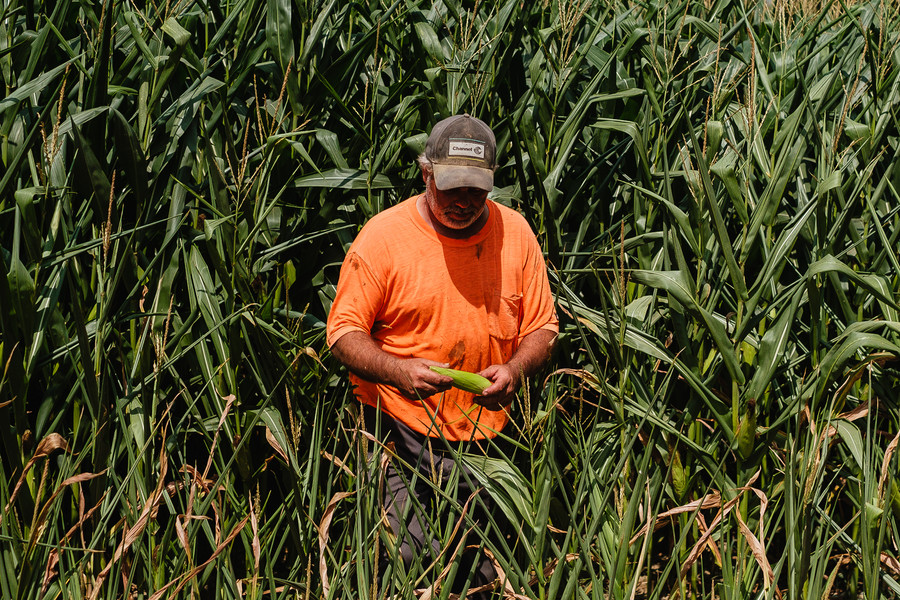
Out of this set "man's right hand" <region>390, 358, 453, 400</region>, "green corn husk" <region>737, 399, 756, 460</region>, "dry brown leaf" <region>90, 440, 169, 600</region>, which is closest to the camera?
"dry brown leaf" <region>90, 440, 169, 600</region>

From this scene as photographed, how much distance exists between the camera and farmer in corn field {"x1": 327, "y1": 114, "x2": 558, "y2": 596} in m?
2.41

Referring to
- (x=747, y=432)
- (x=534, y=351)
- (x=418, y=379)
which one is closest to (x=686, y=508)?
(x=747, y=432)

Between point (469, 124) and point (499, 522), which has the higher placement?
point (469, 124)

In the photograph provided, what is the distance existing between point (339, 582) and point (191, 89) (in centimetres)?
162

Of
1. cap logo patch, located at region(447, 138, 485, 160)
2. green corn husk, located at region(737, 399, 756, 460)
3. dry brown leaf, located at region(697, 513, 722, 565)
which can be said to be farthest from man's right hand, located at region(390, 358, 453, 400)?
green corn husk, located at region(737, 399, 756, 460)

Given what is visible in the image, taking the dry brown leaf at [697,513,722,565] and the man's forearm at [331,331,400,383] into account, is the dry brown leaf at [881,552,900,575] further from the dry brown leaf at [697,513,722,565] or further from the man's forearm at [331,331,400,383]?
the man's forearm at [331,331,400,383]

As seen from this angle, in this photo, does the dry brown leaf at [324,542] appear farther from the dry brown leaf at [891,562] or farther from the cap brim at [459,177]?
the dry brown leaf at [891,562]

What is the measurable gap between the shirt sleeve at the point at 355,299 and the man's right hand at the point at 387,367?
37 mm

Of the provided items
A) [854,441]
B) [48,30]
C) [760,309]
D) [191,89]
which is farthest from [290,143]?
[854,441]

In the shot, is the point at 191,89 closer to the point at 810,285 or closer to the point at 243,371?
the point at 243,371

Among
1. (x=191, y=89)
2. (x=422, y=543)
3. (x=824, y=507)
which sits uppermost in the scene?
(x=191, y=89)

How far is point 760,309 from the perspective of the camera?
108 inches

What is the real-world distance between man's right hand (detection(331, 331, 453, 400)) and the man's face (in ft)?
1.33

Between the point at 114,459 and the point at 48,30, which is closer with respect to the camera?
the point at 114,459
